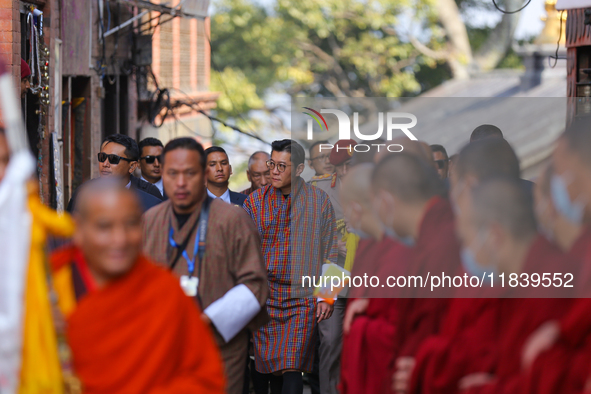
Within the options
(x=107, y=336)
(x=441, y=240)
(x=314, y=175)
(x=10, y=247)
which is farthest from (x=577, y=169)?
(x=314, y=175)

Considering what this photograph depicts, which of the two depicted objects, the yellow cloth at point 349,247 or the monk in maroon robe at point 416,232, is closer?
the monk in maroon robe at point 416,232

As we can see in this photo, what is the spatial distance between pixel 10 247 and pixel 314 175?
382 cm

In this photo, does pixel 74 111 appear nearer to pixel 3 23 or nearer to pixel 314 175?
pixel 3 23

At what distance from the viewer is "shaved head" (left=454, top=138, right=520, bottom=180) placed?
3.12m

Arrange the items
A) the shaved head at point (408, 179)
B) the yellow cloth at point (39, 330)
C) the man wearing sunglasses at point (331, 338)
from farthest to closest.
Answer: the man wearing sunglasses at point (331, 338) → the shaved head at point (408, 179) → the yellow cloth at point (39, 330)

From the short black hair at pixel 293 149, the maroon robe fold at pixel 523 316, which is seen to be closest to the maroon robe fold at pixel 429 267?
the maroon robe fold at pixel 523 316

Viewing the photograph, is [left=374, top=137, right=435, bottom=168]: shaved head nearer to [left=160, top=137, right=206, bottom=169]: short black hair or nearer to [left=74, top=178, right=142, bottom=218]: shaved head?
[left=160, top=137, right=206, bottom=169]: short black hair

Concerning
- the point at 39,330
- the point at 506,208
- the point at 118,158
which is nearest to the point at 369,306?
the point at 506,208

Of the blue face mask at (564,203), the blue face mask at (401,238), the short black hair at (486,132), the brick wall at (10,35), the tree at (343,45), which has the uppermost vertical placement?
the tree at (343,45)

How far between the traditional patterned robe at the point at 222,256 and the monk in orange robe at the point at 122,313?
1023 millimetres

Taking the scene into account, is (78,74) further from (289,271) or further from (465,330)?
(465,330)

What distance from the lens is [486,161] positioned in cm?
315

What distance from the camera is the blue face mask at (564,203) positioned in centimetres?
262

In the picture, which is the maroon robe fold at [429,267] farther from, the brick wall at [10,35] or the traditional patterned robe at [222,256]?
the brick wall at [10,35]
